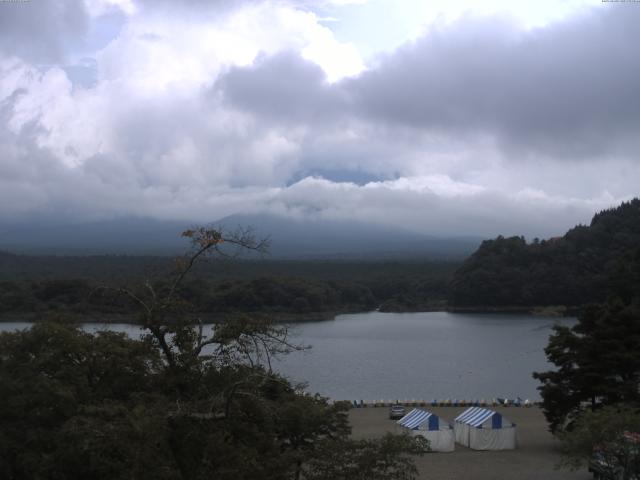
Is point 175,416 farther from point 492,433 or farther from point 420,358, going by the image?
point 420,358

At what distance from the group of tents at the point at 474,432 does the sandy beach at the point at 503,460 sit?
188 millimetres

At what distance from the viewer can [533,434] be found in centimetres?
1772

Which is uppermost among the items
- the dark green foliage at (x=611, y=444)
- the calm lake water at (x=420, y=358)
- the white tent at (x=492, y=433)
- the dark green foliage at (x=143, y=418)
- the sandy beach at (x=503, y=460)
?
the dark green foliage at (x=143, y=418)

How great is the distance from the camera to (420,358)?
34188 millimetres

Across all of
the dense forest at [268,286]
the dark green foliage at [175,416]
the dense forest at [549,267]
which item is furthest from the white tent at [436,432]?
the dense forest at [549,267]

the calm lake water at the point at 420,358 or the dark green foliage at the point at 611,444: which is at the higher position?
the dark green foliage at the point at 611,444

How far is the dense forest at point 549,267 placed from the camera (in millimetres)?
55812

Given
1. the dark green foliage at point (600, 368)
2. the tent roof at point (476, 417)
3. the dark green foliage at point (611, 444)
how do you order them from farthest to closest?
the tent roof at point (476, 417), the dark green foliage at point (600, 368), the dark green foliage at point (611, 444)

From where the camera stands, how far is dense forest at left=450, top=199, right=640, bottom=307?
55812mm

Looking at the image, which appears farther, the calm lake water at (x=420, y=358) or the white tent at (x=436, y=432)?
the calm lake water at (x=420, y=358)

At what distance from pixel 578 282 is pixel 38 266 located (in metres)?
47.6

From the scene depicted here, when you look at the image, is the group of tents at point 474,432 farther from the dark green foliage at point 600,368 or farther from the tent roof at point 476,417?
the dark green foliage at point 600,368

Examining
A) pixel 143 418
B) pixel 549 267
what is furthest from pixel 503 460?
pixel 549 267

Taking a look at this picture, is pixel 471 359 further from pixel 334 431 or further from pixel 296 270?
pixel 296 270
